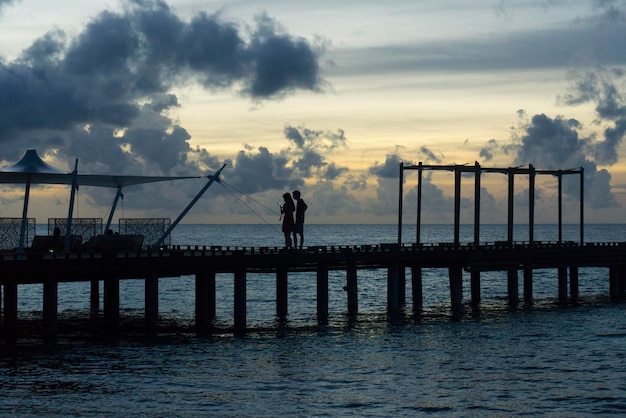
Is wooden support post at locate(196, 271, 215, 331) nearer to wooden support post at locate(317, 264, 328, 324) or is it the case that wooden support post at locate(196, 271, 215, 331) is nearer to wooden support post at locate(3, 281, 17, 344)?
wooden support post at locate(317, 264, 328, 324)

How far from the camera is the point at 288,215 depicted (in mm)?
65875

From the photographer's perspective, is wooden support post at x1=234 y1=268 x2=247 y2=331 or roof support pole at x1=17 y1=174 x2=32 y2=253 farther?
wooden support post at x1=234 y1=268 x2=247 y2=331

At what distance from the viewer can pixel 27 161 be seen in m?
59.5

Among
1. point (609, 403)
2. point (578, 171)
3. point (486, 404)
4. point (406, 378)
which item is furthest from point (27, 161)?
point (578, 171)

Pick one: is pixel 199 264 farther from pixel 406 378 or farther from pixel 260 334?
pixel 406 378

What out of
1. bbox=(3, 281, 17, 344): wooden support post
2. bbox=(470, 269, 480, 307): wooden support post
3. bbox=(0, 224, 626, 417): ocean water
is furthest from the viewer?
bbox=(470, 269, 480, 307): wooden support post

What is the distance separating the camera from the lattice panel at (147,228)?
64.2 m

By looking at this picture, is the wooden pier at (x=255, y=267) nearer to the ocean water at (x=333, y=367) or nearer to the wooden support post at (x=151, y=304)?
the wooden support post at (x=151, y=304)

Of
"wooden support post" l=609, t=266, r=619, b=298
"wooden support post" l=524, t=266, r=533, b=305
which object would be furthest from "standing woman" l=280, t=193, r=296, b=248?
"wooden support post" l=609, t=266, r=619, b=298

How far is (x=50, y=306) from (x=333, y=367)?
1696 cm

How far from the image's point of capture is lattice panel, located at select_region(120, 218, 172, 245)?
2530 inches

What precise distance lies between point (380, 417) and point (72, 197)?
101 ft

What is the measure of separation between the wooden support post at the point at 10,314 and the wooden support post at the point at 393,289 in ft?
87.1

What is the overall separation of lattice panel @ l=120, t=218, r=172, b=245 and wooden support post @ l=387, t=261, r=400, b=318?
16928mm
